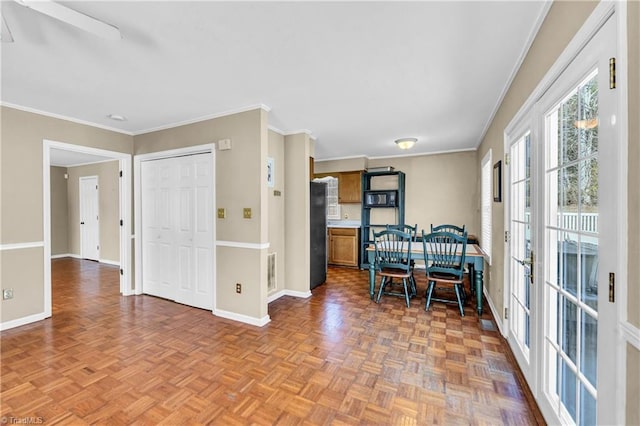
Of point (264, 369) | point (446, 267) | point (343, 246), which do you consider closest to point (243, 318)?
point (264, 369)

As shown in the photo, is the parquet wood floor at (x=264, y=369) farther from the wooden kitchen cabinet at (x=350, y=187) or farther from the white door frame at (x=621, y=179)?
the wooden kitchen cabinet at (x=350, y=187)

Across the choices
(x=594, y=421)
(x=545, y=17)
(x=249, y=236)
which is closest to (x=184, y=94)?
(x=249, y=236)

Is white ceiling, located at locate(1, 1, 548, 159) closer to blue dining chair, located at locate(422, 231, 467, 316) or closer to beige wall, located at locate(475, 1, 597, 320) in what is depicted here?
beige wall, located at locate(475, 1, 597, 320)

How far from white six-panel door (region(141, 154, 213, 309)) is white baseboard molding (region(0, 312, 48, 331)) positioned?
106 centimetres

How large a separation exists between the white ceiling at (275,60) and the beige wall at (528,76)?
0.10 m

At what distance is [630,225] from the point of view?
34.0 inches

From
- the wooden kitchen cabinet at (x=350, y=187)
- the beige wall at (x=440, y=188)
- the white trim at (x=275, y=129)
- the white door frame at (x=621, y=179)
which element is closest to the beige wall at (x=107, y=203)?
the white trim at (x=275, y=129)

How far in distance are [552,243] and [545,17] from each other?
4.06ft

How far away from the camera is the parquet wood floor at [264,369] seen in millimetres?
1654

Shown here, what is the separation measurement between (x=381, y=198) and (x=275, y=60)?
4.00 metres

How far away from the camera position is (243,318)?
2.98 m

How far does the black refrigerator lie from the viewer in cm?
409

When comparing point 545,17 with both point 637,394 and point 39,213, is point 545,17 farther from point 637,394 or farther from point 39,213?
point 39,213

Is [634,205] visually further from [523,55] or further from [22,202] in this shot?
[22,202]
